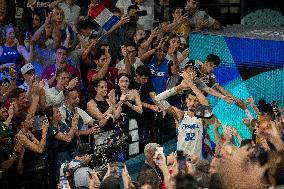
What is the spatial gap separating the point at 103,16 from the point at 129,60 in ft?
4.01

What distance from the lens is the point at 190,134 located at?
853cm

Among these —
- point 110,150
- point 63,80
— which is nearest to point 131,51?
point 63,80

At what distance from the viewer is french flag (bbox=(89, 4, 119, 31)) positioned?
11.3 metres

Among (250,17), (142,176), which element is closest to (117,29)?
(250,17)

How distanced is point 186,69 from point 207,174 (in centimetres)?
300

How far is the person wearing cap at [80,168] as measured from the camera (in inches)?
289

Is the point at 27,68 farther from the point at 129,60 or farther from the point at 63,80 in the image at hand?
the point at 129,60

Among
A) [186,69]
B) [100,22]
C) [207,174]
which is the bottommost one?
[207,174]

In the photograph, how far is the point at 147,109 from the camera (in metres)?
10.1

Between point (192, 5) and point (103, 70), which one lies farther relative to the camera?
point (192, 5)

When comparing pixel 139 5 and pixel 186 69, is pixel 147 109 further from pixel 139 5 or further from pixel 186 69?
pixel 139 5

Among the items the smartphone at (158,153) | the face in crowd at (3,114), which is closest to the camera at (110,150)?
the smartphone at (158,153)

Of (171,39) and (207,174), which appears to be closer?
(207,174)

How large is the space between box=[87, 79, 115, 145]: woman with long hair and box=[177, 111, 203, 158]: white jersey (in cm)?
120
